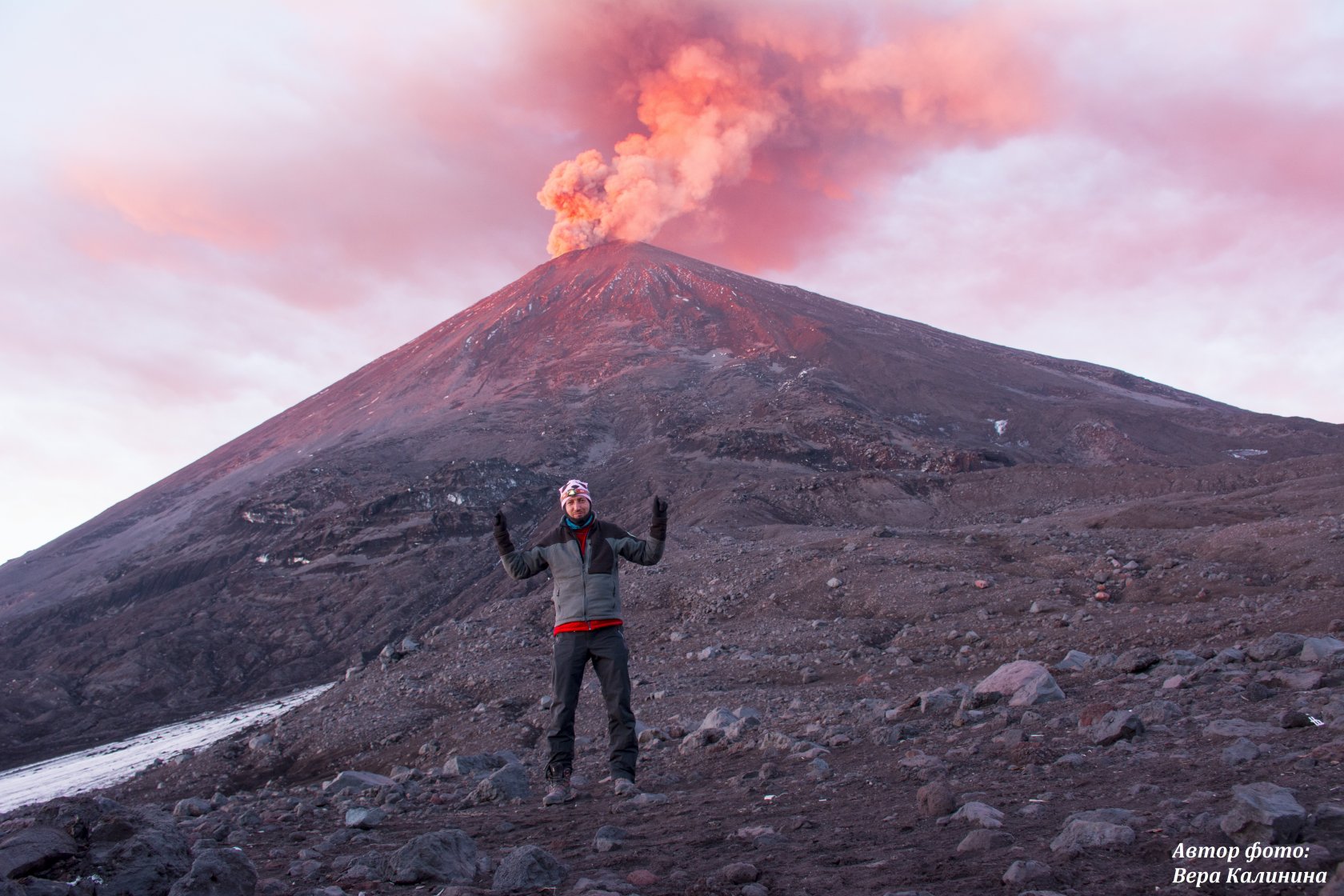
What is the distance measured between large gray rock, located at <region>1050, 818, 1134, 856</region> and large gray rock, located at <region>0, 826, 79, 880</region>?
3.66 meters

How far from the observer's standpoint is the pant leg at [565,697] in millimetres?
5645

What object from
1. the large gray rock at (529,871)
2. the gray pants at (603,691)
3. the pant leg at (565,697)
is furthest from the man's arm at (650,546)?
the large gray rock at (529,871)

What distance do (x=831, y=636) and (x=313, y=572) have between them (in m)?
30.5

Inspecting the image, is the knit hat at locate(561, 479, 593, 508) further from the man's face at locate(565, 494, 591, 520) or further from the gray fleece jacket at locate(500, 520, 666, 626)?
the gray fleece jacket at locate(500, 520, 666, 626)

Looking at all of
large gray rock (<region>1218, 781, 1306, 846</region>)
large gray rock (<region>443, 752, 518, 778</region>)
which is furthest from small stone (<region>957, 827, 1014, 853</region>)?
large gray rock (<region>443, 752, 518, 778</region>)

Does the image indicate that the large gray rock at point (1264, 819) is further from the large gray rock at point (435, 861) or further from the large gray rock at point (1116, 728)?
the large gray rock at point (435, 861)

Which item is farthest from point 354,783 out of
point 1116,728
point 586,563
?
point 1116,728

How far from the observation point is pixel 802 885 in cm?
306

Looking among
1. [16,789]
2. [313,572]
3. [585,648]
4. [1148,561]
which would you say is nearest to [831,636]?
[1148,561]

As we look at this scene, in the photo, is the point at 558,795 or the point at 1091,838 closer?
the point at 1091,838

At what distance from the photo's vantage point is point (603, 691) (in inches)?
223

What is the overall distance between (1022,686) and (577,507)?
3.46 m

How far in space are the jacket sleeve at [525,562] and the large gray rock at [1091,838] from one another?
352 centimetres

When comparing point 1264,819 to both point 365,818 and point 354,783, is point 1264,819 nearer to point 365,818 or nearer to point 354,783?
point 365,818
